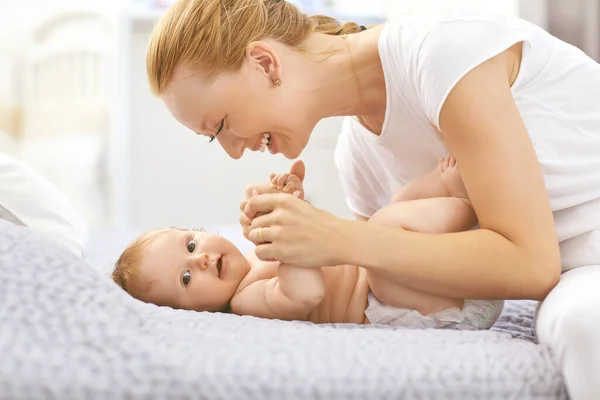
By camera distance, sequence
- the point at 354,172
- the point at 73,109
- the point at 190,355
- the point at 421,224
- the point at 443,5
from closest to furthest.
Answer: the point at 190,355, the point at 421,224, the point at 354,172, the point at 443,5, the point at 73,109

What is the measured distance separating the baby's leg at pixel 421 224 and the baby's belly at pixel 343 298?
0.05m

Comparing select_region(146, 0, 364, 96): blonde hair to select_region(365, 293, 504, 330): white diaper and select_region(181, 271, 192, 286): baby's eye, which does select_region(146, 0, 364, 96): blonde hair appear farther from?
select_region(365, 293, 504, 330): white diaper

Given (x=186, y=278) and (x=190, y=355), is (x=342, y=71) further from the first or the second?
(x=190, y=355)

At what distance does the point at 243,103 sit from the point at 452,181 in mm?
365

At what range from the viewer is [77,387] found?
0.74 m

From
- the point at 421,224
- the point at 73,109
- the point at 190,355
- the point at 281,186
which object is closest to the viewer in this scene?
the point at 190,355

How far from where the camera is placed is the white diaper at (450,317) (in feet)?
3.68

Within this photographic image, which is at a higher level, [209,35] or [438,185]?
[209,35]

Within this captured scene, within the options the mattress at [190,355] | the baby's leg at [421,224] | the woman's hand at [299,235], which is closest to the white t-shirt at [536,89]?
the baby's leg at [421,224]

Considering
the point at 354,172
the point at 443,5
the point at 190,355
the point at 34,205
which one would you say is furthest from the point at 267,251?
the point at 443,5

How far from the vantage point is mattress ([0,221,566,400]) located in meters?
0.76

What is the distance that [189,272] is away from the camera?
1.25m

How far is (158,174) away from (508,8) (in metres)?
1.96

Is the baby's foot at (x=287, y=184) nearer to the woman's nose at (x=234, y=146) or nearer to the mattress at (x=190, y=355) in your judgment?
the woman's nose at (x=234, y=146)
